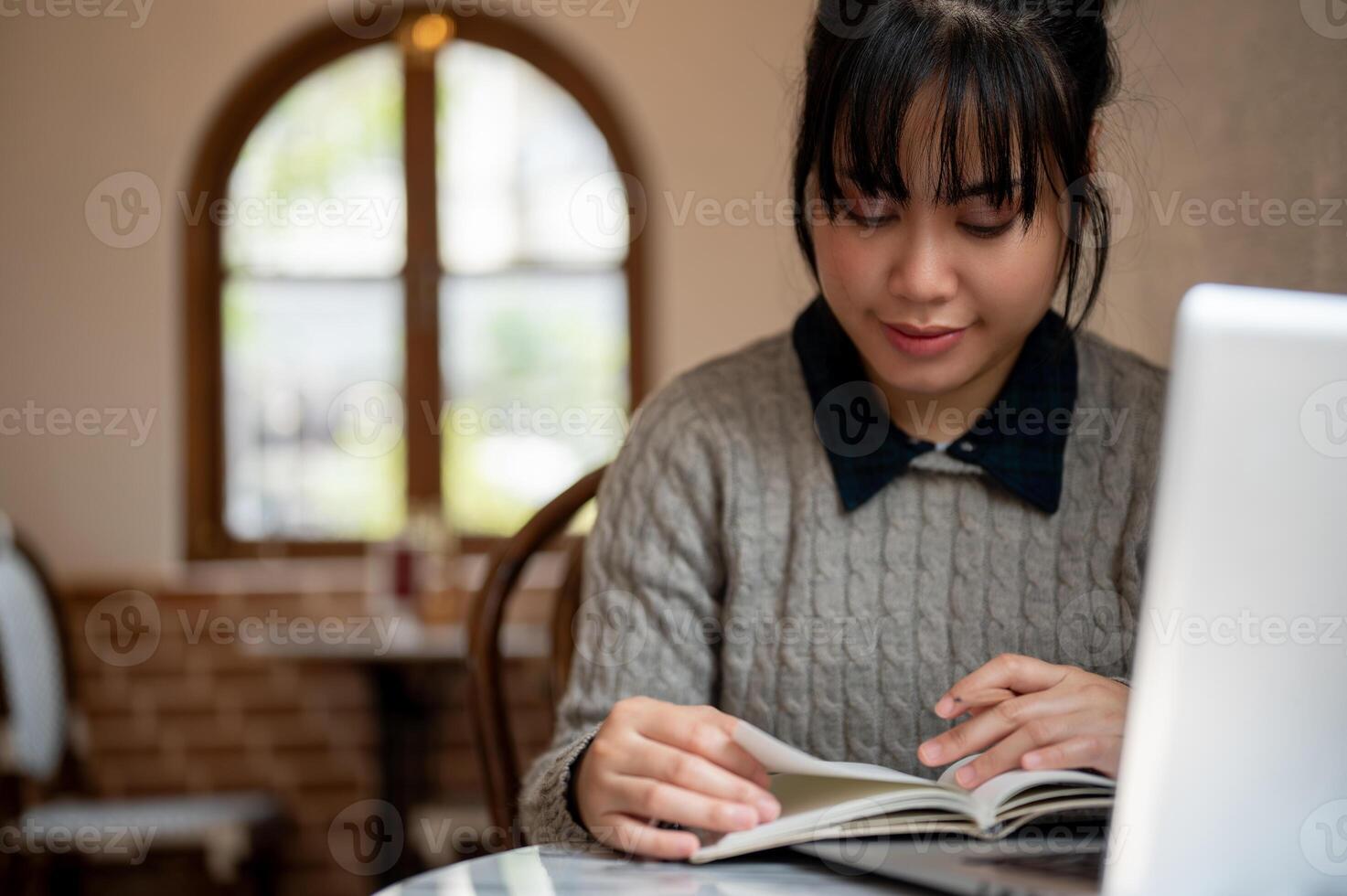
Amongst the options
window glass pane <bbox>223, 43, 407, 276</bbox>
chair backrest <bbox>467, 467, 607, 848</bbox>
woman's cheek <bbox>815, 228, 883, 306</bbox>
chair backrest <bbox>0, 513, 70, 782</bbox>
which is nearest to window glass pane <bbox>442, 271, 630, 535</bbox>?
window glass pane <bbox>223, 43, 407, 276</bbox>

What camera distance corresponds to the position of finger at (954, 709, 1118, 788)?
0.79 m

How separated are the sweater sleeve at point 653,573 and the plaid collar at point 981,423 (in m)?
0.11

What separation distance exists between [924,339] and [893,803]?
44 centimetres

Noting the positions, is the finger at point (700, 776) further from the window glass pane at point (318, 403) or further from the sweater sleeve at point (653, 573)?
the window glass pane at point (318, 403)

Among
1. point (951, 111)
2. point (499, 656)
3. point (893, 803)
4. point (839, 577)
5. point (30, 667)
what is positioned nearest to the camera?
point (893, 803)

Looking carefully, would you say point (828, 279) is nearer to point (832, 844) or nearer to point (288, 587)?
point (832, 844)

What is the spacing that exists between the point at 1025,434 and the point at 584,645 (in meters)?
0.41

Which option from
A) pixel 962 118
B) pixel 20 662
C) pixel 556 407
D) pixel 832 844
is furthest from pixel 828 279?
pixel 556 407

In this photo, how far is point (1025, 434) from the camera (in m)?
1.16

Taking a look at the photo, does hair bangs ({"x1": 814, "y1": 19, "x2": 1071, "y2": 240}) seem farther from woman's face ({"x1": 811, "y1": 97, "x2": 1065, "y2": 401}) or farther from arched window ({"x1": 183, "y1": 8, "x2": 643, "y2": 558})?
arched window ({"x1": 183, "y1": 8, "x2": 643, "y2": 558})

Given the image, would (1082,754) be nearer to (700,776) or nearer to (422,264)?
(700,776)

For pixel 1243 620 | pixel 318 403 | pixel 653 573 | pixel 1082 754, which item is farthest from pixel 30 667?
pixel 1243 620

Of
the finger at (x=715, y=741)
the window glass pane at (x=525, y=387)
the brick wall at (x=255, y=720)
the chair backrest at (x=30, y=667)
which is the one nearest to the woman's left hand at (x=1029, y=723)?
the finger at (x=715, y=741)

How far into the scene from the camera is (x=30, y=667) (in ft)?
9.26
